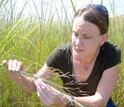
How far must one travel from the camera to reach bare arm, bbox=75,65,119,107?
103 centimetres

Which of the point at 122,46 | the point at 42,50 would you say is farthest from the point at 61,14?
Answer: the point at 122,46

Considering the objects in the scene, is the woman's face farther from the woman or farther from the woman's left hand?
the woman's left hand

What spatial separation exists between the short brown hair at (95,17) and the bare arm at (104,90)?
240 millimetres

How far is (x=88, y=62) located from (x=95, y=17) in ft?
0.99

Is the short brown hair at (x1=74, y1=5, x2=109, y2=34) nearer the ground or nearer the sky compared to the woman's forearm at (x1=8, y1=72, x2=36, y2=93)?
nearer the sky

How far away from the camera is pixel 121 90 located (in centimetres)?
151

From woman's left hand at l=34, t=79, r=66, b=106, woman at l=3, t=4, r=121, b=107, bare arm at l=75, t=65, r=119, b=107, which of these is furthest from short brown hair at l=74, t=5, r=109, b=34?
woman's left hand at l=34, t=79, r=66, b=106

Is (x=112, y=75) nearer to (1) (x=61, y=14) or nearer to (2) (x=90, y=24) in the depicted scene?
(2) (x=90, y=24)

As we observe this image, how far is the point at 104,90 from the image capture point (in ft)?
3.59

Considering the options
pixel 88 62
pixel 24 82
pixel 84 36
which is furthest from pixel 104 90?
pixel 24 82

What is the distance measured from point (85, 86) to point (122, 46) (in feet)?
2.00

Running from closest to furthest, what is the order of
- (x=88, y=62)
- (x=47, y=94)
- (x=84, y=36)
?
1. (x=47, y=94)
2. (x=84, y=36)
3. (x=88, y=62)

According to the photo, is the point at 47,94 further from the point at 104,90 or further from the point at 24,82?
the point at 104,90

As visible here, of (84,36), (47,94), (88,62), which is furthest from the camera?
(88,62)
